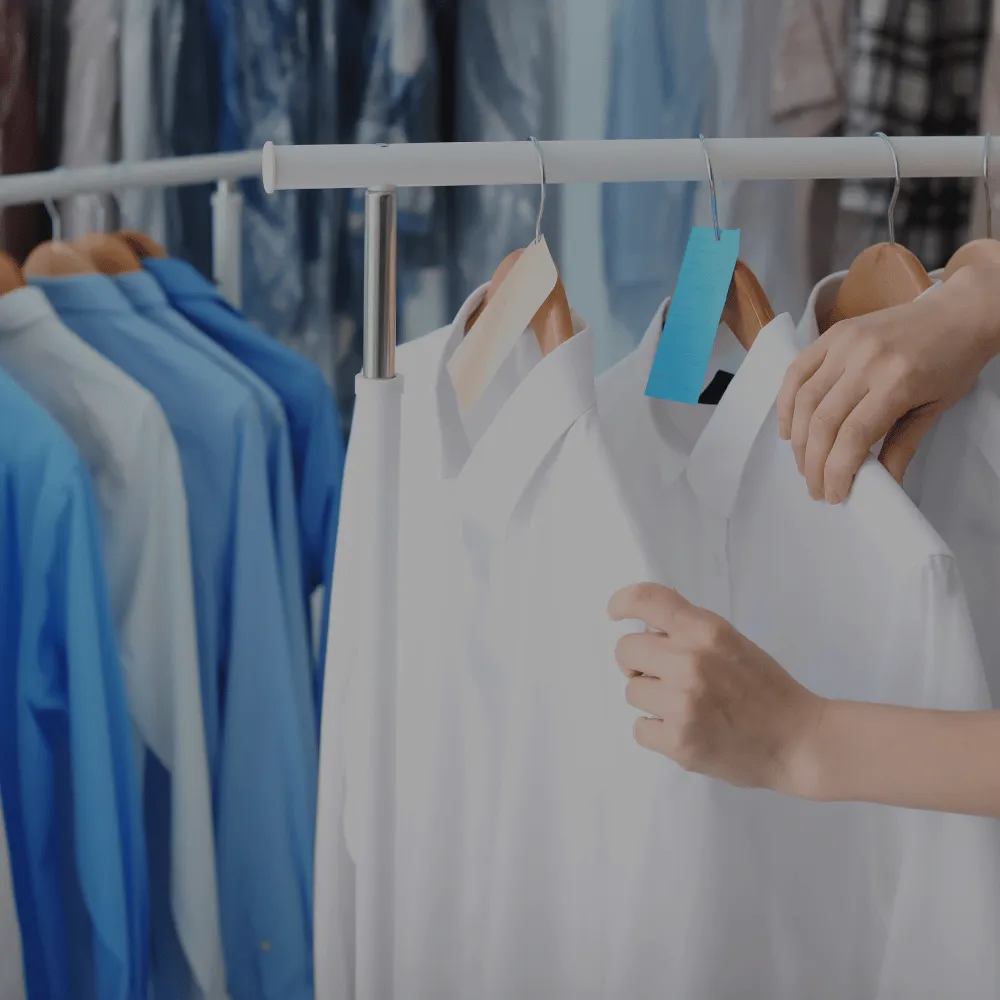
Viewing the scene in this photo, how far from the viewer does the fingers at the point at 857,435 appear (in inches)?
22.2

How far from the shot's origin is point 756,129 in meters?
1.34

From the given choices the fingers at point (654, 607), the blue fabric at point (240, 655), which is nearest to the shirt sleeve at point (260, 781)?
the blue fabric at point (240, 655)

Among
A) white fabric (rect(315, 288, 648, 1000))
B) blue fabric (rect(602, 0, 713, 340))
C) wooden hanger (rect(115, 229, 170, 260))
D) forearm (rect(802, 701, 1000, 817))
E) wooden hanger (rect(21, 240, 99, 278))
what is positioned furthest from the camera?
blue fabric (rect(602, 0, 713, 340))

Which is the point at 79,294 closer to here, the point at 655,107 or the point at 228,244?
the point at 228,244

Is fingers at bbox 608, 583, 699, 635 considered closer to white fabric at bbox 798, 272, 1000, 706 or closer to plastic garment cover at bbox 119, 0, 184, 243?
white fabric at bbox 798, 272, 1000, 706

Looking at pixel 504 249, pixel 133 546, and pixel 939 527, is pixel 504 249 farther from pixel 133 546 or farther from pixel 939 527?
pixel 939 527

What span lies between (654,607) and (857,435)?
0.42 feet

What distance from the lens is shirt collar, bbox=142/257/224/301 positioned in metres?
1.03

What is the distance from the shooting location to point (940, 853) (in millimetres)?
571

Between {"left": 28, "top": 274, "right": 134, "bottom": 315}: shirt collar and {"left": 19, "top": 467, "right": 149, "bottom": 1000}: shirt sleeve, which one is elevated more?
{"left": 28, "top": 274, "right": 134, "bottom": 315}: shirt collar

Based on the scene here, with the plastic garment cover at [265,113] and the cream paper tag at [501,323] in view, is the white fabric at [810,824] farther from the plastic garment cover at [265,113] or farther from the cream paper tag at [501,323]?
the plastic garment cover at [265,113]

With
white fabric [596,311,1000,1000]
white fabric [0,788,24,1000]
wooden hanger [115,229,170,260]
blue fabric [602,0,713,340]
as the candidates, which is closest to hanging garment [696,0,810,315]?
blue fabric [602,0,713,340]

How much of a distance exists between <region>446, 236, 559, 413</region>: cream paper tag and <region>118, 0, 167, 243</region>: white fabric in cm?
92

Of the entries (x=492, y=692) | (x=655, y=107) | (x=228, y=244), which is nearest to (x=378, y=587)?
(x=492, y=692)
